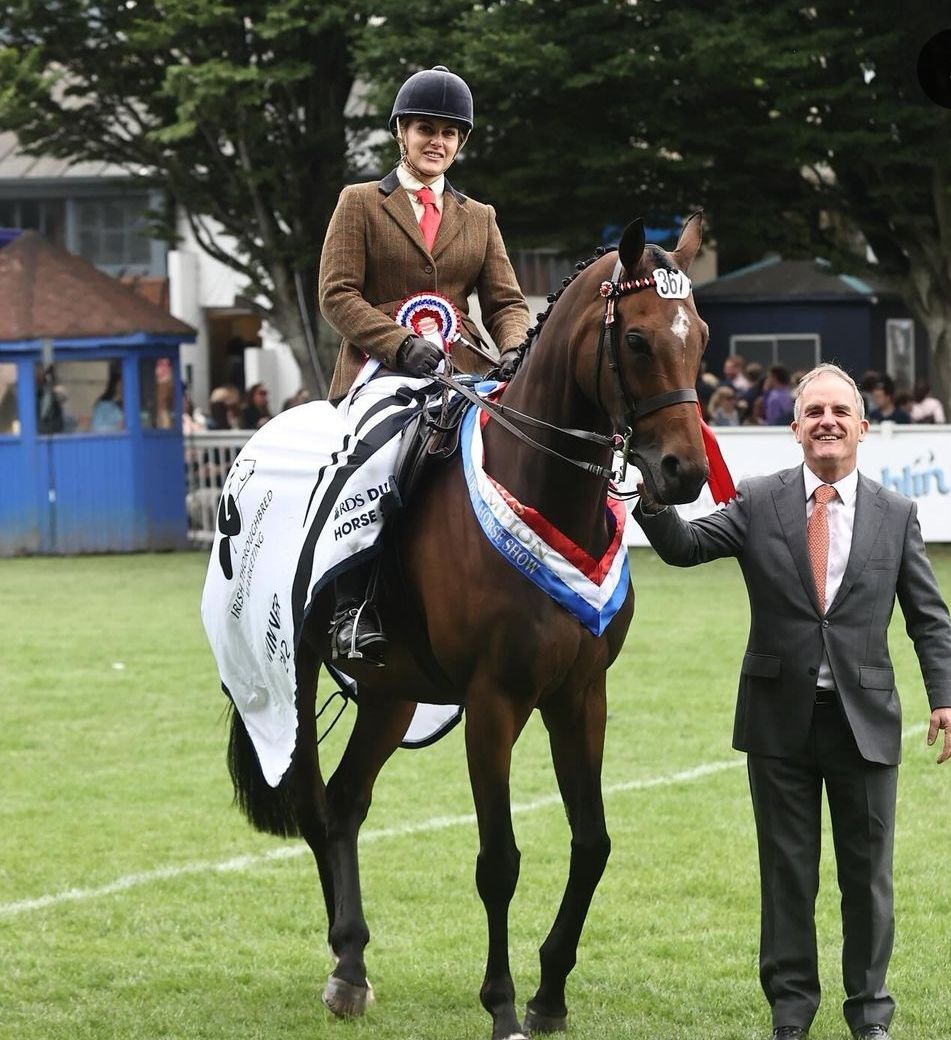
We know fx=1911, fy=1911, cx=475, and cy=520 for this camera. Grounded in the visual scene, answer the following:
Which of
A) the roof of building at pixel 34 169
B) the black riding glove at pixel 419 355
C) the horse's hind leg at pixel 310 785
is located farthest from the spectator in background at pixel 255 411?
the black riding glove at pixel 419 355

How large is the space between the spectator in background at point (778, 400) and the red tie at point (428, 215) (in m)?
16.9

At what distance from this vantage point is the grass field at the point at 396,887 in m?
6.28

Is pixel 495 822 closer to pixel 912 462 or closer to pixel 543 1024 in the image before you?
pixel 543 1024

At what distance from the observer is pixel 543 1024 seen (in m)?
6.06

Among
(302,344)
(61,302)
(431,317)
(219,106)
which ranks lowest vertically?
(431,317)

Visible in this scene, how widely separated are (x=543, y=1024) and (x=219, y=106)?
64.6 feet

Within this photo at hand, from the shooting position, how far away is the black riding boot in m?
6.16

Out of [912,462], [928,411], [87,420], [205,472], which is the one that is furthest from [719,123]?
[87,420]

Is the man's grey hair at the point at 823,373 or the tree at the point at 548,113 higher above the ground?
the tree at the point at 548,113

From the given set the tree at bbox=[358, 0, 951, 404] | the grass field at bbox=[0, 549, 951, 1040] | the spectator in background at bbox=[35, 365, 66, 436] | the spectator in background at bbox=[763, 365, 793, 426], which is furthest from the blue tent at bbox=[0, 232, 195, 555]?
the grass field at bbox=[0, 549, 951, 1040]

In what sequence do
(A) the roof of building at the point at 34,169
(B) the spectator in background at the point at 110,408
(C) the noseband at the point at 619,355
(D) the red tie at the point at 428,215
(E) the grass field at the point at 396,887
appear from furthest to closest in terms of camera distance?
1. (A) the roof of building at the point at 34,169
2. (B) the spectator in background at the point at 110,408
3. (D) the red tie at the point at 428,215
4. (E) the grass field at the point at 396,887
5. (C) the noseband at the point at 619,355

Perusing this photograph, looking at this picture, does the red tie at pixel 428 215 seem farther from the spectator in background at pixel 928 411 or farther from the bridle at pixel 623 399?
the spectator in background at pixel 928 411

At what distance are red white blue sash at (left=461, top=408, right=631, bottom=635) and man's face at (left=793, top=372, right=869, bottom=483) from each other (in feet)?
2.30

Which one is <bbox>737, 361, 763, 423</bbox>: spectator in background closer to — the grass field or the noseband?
the grass field
